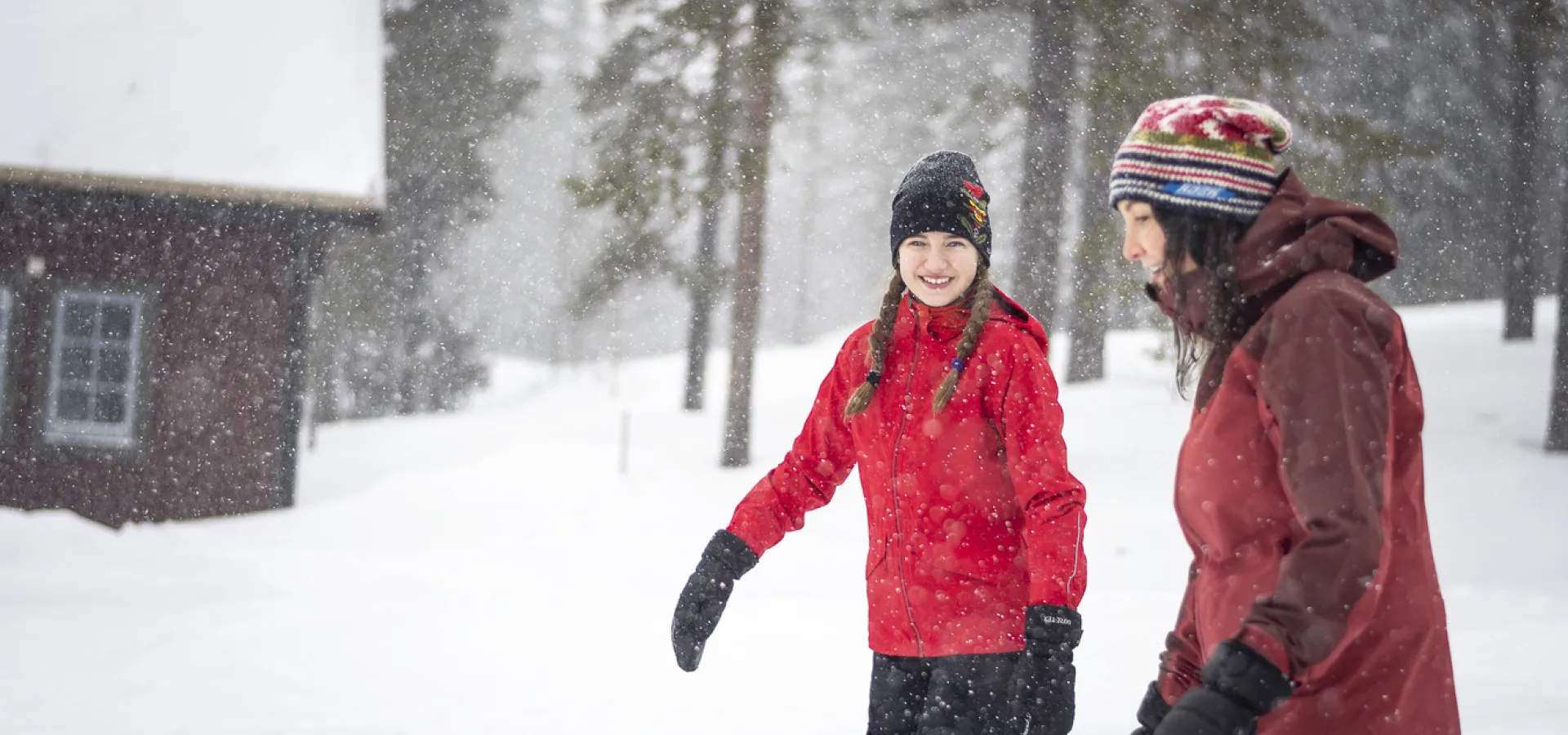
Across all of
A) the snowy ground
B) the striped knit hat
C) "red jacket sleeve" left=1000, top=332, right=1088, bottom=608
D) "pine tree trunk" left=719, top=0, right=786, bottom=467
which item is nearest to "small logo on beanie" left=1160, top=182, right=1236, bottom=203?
the striped knit hat

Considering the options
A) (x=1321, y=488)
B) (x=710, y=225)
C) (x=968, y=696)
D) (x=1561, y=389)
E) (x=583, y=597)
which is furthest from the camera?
(x=710, y=225)

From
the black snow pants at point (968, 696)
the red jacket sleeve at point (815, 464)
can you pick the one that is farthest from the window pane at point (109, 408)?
the black snow pants at point (968, 696)

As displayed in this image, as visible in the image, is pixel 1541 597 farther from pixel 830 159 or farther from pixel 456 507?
pixel 830 159

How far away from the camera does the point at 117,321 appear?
38.9ft

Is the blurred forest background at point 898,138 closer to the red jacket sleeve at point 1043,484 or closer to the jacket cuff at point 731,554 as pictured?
the red jacket sleeve at point 1043,484

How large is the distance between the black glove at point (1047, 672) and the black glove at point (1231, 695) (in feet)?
2.83

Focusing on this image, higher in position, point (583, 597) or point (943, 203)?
point (943, 203)

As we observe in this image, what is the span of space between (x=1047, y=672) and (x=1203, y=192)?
1266 mm

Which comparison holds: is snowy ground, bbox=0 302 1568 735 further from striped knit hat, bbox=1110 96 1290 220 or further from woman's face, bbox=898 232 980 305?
striped knit hat, bbox=1110 96 1290 220

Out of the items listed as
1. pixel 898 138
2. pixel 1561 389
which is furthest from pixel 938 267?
pixel 898 138

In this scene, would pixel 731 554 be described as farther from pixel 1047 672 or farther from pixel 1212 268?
pixel 1212 268

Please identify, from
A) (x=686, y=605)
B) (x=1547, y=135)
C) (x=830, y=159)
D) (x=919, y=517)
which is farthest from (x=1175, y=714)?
(x=830, y=159)

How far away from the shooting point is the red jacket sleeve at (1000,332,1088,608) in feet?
9.04

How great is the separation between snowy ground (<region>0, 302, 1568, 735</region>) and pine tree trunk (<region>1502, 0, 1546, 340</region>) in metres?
1.45
